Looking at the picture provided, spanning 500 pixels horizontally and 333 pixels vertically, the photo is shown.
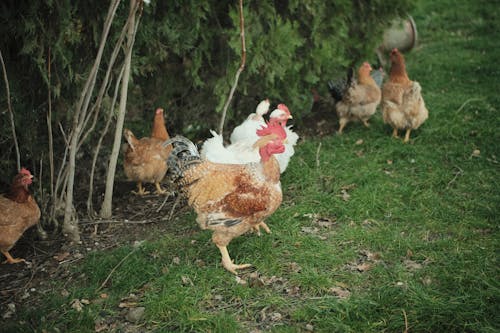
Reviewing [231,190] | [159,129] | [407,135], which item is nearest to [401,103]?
[407,135]

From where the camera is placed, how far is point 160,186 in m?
6.05

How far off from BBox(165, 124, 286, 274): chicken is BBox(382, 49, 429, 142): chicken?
2.79 meters

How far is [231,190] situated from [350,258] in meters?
1.25

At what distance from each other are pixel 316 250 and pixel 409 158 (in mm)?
2365

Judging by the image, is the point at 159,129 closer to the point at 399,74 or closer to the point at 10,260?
the point at 10,260

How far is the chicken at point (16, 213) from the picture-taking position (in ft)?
14.2

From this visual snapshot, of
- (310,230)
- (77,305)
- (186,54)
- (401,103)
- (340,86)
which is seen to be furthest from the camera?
(340,86)

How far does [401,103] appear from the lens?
245 inches

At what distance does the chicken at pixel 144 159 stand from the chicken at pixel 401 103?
3070mm

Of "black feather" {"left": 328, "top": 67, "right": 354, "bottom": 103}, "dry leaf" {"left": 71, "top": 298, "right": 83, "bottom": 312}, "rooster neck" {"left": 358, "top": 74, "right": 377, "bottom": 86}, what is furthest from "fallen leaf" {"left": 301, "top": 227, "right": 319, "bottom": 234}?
"rooster neck" {"left": 358, "top": 74, "right": 377, "bottom": 86}

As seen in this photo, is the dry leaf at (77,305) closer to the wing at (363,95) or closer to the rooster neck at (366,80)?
the wing at (363,95)

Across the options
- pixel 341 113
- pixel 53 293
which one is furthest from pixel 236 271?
pixel 341 113

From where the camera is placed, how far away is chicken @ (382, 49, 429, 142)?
614 centimetres

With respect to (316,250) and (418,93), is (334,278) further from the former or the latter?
(418,93)
